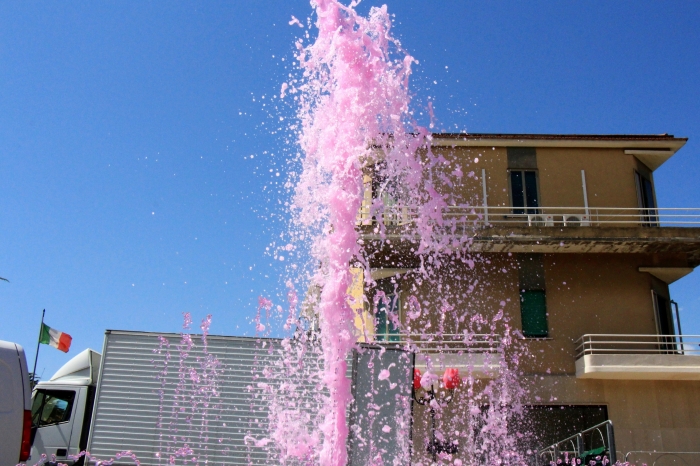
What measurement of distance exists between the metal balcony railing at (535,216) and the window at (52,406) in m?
9.31

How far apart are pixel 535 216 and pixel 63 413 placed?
14751mm

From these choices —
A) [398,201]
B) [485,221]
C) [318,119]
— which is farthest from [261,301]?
[485,221]

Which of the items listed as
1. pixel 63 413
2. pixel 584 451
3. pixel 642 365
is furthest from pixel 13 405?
pixel 642 365

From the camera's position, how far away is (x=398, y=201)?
19.7 m

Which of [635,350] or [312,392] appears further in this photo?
[635,350]

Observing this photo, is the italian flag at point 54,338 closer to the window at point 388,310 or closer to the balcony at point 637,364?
the window at point 388,310

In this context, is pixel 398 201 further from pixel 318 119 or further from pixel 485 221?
pixel 318 119

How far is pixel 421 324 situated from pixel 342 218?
10.4m

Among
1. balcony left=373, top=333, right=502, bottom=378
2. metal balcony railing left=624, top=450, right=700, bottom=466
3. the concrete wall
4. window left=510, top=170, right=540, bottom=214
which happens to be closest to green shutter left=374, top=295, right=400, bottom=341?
balcony left=373, top=333, right=502, bottom=378

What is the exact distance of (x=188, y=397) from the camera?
10.5 meters

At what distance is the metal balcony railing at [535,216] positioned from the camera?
765 inches

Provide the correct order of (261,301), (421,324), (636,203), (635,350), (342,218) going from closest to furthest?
(342,218) → (261,301) → (635,350) → (421,324) → (636,203)

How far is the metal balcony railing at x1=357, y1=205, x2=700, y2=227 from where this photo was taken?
19422 mm

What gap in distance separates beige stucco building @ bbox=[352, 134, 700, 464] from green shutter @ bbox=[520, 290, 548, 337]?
0.03 meters
